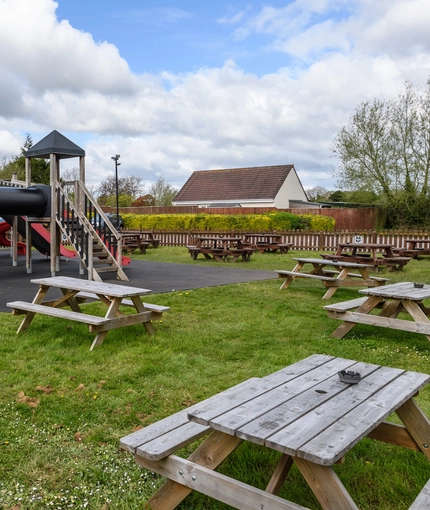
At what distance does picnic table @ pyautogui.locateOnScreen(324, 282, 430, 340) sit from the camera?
18.2 feet

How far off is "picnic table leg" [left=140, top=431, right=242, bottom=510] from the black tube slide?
33.0 feet

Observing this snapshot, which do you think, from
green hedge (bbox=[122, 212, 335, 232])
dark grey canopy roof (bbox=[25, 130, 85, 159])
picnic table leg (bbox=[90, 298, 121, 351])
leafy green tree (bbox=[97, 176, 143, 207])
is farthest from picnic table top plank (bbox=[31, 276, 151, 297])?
leafy green tree (bbox=[97, 176, 143, 207])

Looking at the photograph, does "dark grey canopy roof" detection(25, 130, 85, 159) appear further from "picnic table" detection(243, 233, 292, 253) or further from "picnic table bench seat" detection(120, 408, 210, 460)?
"picnic table bench seat" detection(120, 408, 210, 460)

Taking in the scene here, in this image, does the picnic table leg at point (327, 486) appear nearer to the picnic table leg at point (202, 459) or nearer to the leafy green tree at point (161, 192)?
the picnic table leg at point (202, 459)

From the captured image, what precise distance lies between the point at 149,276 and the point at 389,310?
21.4ft

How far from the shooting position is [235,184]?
41.2 meters

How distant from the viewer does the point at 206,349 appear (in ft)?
17.8

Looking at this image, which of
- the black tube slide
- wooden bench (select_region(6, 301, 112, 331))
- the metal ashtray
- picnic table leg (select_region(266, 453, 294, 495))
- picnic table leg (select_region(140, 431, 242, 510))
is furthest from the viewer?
the black tube slide

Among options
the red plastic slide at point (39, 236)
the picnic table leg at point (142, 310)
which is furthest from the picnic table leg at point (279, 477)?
the red plastic slide at point (39, 236)

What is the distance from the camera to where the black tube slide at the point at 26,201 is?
1121cm

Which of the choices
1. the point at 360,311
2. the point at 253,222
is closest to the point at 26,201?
the point at 360,311

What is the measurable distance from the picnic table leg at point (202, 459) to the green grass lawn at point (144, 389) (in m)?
0.21

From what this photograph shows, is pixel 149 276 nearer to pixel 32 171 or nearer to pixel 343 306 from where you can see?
pixel 343 306

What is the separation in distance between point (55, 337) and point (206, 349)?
182 cm
